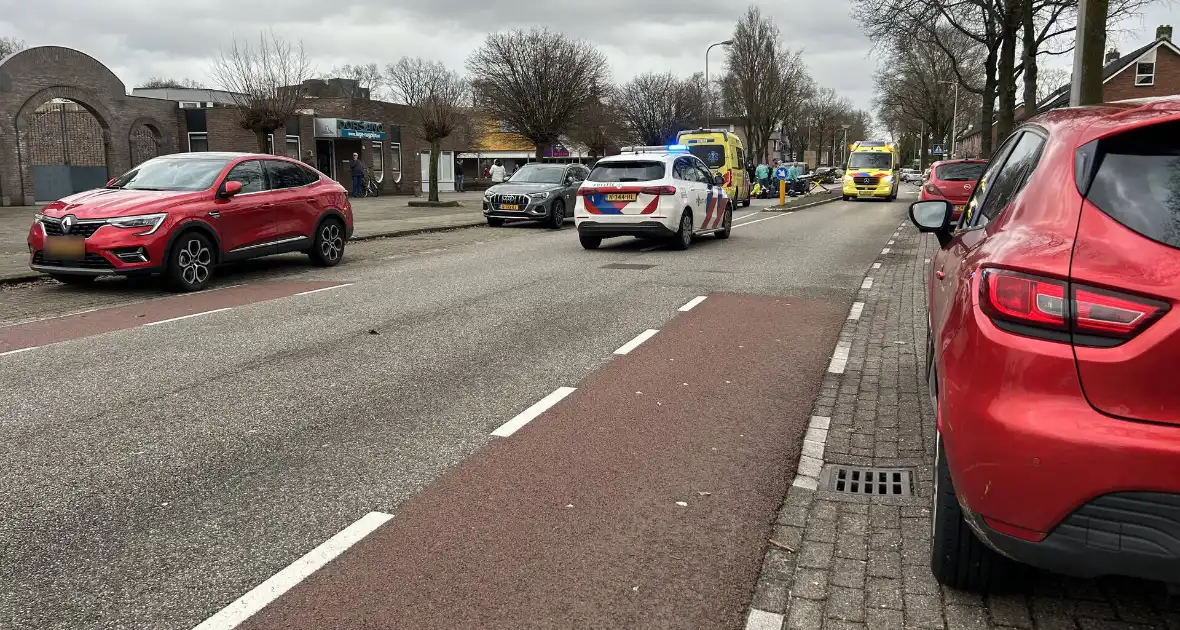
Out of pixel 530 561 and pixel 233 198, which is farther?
pixel 233 198

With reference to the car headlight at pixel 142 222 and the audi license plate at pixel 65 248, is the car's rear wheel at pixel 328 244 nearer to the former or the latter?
the car headlight at pixel 142 222

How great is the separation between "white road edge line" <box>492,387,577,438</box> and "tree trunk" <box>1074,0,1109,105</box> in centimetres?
882

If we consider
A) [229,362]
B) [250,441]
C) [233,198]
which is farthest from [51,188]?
[250,441]

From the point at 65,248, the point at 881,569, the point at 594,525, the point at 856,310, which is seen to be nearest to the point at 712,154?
the point at 856,310

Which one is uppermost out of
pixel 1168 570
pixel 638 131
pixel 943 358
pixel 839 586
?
pixel 638 131

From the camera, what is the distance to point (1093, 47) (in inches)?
435

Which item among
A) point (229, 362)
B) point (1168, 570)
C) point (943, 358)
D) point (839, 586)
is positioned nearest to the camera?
point (1168, 570)

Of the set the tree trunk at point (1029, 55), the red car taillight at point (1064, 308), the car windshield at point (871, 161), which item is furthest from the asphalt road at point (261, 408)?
the car windshield at point (871, 161)

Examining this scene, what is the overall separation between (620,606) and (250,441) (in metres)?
2.63

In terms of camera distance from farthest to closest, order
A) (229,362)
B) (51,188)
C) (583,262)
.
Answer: (51,188) < (583,262) < (229,362)

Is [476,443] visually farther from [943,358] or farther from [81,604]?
[943,358]

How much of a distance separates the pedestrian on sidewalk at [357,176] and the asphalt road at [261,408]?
27.7m

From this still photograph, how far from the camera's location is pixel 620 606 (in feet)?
9.73

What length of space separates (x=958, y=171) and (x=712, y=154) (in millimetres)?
11422
